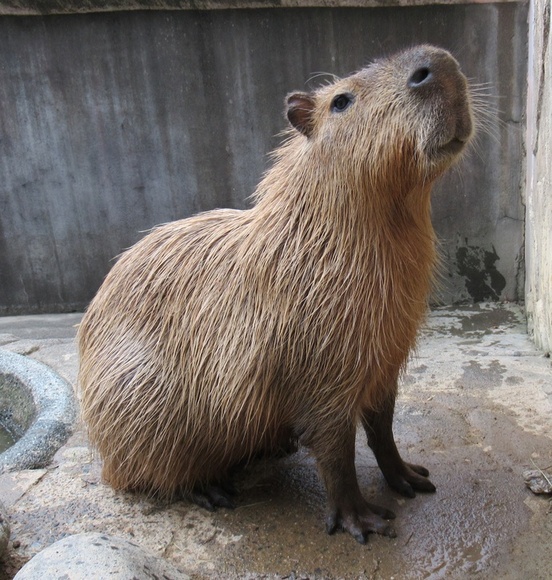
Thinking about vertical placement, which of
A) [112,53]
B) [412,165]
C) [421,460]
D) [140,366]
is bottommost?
[421,460]

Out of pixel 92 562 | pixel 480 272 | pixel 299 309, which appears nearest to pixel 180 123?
pixel 480 272

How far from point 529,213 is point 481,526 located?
2896 millimetres

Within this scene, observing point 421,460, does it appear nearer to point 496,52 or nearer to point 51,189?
point 496,52

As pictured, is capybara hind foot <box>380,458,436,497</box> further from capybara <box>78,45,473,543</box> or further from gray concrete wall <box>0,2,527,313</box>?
gray concrete wall <box>0,2,527,313</box>

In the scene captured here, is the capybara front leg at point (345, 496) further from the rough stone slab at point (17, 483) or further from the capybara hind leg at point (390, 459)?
the rough stone slab at point (17, 483)

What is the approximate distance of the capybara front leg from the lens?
2.08 metres

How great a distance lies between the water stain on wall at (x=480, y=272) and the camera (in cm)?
495

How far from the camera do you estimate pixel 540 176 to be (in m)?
3.81

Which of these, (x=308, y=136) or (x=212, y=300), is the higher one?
(x=308, y=136)

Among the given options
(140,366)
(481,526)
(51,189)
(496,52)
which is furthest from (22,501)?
(496,52)

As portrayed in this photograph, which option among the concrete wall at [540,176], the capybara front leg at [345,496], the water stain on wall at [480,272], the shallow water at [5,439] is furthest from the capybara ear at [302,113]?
the water stain on wall at [480,272]

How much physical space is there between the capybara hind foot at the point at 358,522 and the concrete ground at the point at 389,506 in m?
0.03

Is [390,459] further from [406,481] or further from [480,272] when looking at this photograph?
[480,272]

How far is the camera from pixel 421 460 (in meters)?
2.59
